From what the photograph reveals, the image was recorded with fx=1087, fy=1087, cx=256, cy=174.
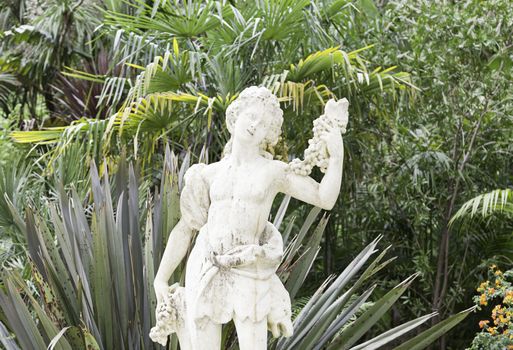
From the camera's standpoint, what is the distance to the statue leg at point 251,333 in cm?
440

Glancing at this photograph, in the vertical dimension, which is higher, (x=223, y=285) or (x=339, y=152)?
(x=339, y=152)

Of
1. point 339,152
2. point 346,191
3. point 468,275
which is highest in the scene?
point 339,152

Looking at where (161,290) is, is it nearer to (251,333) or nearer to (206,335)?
(206,335)

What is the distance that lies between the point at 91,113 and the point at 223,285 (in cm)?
552

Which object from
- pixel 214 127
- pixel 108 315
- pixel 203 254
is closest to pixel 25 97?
pixel 214 127

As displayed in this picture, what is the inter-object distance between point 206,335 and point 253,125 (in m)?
0.89

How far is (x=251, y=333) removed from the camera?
14.5 ft

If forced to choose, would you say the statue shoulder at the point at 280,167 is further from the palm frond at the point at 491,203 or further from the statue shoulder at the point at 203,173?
the palm frond at the point at 491,203

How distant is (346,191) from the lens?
351 inches

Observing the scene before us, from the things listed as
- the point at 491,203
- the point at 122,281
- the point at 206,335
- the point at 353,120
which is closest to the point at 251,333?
the point at 206,335

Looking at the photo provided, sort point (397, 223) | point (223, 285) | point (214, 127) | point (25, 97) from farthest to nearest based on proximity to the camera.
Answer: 1. point (25, 97)
2. point (397, 223)
3. point (214, 127)
4. point (223, 285)

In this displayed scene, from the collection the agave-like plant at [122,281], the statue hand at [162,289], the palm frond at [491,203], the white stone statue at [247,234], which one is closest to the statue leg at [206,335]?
the white stone statue at [247,234]

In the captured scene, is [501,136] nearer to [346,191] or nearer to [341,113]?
[346,191]

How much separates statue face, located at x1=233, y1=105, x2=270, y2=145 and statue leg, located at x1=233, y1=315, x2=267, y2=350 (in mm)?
741
